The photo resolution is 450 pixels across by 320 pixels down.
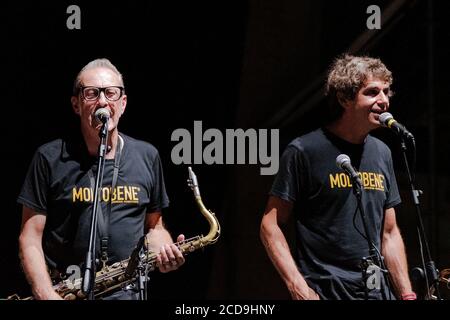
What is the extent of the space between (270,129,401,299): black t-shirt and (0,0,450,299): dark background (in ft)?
1.57

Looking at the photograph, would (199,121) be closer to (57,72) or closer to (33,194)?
(57,72)

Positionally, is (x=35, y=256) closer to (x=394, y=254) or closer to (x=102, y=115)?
(x=102, y=115)

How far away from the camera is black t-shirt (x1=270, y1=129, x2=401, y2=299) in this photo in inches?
194

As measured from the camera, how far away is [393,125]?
185 inches

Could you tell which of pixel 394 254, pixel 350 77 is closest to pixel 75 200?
pixel 350 77

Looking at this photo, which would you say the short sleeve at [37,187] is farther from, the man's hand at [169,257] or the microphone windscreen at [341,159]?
the microphone windscreen at [341,159]

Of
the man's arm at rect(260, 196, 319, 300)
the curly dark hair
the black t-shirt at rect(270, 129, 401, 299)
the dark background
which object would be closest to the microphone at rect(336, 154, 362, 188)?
the black t-shirt at rect(270, 129, 401, 299)

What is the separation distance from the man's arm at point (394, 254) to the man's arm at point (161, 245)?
4.15ft

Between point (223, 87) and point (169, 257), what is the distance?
1910mm

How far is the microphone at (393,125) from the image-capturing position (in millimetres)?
4586

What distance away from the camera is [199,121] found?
6.08 m

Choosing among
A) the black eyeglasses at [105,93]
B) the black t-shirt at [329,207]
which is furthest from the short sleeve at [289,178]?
the black eyeglasses at [105,93]
